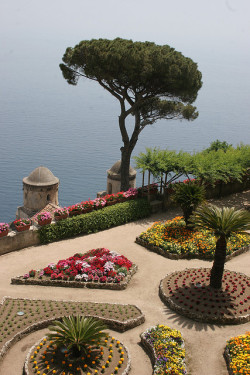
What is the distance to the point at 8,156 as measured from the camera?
156 m

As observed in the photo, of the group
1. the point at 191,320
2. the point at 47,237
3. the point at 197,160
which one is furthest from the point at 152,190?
the point at 191,320

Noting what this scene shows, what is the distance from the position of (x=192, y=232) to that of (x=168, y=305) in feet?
22.3

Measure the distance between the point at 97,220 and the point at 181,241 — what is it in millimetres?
5621

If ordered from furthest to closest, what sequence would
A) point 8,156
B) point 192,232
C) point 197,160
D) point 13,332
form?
point 8,156
point 197,160
point 192,232
point 13,332

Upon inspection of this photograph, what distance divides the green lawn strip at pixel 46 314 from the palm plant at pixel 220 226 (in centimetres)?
377

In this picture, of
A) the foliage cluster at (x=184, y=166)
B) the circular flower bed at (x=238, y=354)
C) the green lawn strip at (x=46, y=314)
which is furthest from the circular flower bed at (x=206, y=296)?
the foliage cluster at (x=184, y=166)

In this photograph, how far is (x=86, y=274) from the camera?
18.5 metres

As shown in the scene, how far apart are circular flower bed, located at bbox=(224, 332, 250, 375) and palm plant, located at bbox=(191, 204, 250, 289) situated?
3.25 m

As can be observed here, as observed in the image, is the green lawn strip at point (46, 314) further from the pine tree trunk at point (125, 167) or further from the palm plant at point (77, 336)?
the pine tree trunk at point (125, 167)

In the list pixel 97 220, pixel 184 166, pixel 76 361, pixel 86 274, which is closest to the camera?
pixel 76 361

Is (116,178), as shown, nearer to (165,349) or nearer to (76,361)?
(165,349)

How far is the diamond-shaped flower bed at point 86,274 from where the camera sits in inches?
712

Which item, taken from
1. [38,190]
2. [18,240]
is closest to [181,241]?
[18,240]

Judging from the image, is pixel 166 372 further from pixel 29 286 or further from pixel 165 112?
pixel 165 112
